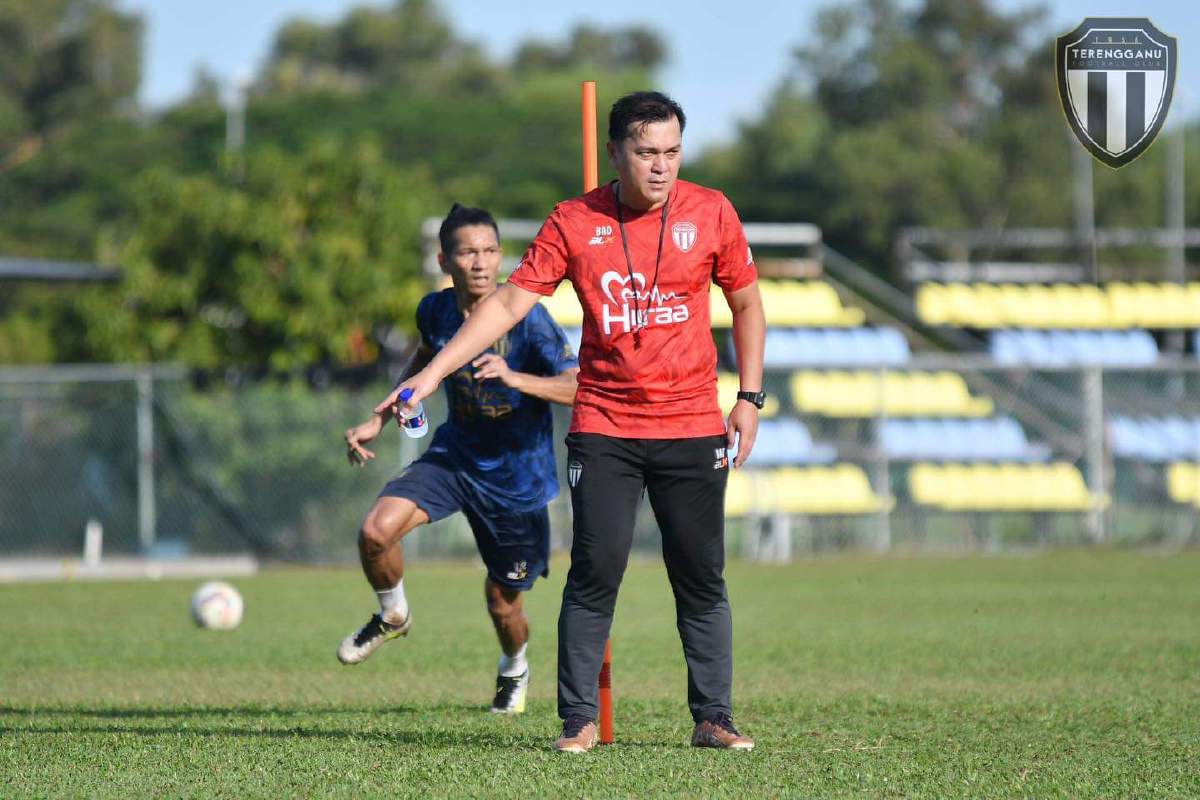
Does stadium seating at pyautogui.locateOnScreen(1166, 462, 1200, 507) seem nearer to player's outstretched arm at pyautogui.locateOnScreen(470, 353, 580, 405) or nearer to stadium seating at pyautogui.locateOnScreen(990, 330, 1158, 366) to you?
stadium seating at pyautogui.locateOnScreen(990, 330, 1158, 366)

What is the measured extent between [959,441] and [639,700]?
1488 centimetres

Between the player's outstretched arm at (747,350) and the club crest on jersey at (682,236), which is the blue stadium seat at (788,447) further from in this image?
the club crest on jersey at (682,236)

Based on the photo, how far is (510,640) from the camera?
800cm

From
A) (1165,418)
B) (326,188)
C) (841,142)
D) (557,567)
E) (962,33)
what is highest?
(962,33)

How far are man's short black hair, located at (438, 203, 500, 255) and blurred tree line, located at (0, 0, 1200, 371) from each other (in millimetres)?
15213

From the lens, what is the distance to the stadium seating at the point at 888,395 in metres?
22.8

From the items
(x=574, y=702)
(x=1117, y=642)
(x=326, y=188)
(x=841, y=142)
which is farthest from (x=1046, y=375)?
(x=841, y=142)

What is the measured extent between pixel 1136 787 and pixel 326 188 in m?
25.2

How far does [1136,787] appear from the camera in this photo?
18.1ft

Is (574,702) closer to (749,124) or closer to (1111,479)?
(1111,479)

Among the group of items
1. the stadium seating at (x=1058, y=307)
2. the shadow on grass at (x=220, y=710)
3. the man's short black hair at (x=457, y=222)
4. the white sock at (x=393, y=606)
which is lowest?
the shadow on grass at (x=220, y=710)

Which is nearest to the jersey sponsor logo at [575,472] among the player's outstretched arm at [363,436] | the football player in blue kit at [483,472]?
the player's outstretched arm at [363,436]

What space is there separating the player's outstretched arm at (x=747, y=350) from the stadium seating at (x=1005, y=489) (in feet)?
50.9

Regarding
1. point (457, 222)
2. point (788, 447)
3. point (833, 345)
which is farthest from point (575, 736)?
point (833, 345)
